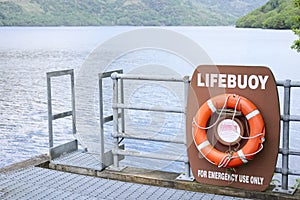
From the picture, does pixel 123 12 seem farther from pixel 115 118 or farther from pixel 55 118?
pixel 115 118

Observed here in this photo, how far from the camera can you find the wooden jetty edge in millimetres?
3625

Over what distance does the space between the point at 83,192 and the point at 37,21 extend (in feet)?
237

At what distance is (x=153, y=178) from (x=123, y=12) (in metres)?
45.3

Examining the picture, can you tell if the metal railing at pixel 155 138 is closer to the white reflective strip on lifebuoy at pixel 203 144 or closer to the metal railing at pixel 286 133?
the metal railing at pixel 286 133

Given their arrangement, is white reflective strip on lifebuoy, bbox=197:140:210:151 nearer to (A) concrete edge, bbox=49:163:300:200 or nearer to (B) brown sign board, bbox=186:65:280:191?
(B) brown sign board, bbox=186:65:280:191

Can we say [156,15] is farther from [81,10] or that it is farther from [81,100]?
[81,100]

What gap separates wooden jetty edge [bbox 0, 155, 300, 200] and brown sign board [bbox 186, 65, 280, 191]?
2.3 inches

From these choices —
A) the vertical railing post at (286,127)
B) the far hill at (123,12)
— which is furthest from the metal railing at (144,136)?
the far hill at (123,12)

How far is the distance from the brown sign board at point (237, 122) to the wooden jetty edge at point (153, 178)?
0.06m

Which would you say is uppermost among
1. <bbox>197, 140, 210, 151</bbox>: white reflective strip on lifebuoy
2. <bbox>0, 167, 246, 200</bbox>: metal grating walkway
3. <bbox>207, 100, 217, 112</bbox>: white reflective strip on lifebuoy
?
<bbox>207, 100, 217, 112</bbox>: white reflective strip on lifebuoy

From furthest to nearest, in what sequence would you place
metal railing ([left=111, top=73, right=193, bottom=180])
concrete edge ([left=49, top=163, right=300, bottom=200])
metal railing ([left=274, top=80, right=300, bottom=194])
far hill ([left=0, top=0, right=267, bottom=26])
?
1. far hill ([left=0, top=0, right=267, bottom=26])
2. metal railing ([left=111, top=73, right=193, bottom=180])
3. concrete edge ([left=49, top=163, right=300, bottom=200])
4. metal railing ([left=274, top=80, right=300, bottom=194])

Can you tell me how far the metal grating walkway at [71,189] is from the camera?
365 cm

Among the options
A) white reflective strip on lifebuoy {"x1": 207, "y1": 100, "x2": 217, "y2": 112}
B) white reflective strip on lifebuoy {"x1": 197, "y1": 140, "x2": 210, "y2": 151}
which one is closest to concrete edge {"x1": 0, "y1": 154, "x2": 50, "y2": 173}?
white reflective strip on lifebuoy {"x1": 197, "y1": 140, "x2": 210, "y2": 151}

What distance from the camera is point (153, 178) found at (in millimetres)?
3959
